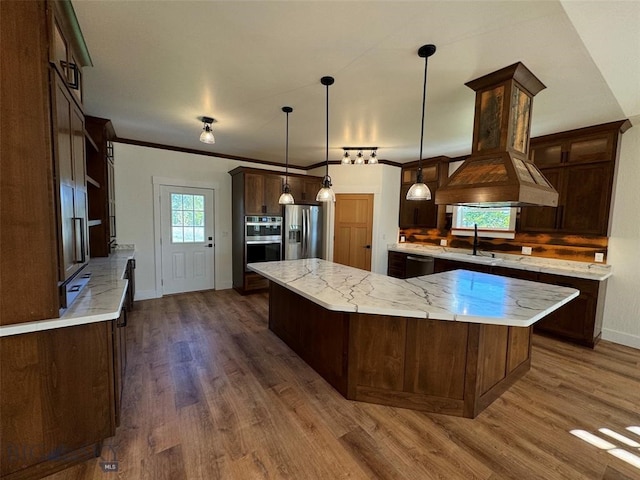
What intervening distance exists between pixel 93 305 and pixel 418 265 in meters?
4.53

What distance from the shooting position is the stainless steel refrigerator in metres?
5.35

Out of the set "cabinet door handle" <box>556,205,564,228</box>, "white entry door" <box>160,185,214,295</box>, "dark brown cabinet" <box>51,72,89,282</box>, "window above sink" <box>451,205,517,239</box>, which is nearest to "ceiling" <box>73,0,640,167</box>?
"dark brown cabinet" <box>51,72,89,282</box>

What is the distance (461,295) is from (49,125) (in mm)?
2770

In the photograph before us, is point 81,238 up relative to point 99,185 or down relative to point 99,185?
down

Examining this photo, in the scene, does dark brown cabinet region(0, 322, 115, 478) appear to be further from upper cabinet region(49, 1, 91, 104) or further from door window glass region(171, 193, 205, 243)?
door window glass region(171, 193, 205, 243)

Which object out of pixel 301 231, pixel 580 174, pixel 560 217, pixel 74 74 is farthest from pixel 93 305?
pixel 580 174

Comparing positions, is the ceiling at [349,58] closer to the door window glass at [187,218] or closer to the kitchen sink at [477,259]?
the door window glass at [187,218]

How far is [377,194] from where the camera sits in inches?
214

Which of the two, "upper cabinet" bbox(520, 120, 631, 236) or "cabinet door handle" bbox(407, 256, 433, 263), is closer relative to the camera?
"upper cabinet" bbox(520, 120, 631, 236)

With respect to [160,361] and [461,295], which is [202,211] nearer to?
[160,361]

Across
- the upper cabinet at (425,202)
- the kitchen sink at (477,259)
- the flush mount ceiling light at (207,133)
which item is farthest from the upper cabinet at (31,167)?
the upper cabinet at (425,202)

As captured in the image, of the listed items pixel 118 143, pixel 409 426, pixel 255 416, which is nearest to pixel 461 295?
pixel 409 426

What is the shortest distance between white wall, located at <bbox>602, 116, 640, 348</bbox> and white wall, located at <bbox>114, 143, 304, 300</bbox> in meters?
5.81

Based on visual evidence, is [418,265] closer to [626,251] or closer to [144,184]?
[626,251]
